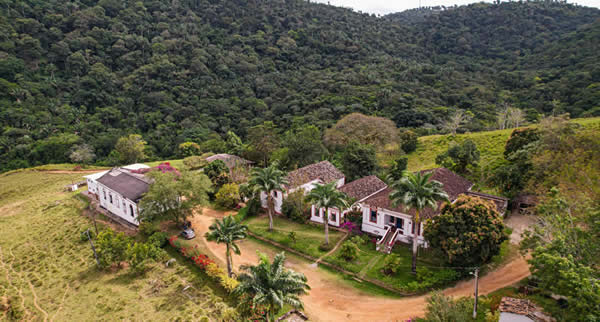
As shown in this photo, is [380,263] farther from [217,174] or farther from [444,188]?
[217,174]

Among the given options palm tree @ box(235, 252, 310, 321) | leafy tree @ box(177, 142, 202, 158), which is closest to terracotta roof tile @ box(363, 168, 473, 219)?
palm tree @ box(235, 252, 310, 321)

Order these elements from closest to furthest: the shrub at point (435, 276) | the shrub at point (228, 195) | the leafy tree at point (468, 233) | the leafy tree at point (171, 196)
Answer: the leafy tree at point (468, 233) < the shrub at point (435, 276) < the leafy tree at point (171, 196) < the shrub at point (228, 195)

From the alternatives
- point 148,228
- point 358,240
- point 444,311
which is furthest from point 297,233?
point 444,311

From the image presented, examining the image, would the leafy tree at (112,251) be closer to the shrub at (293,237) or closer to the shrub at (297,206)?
the shrub at (293,237)

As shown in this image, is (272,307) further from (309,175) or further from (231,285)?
(309,175)

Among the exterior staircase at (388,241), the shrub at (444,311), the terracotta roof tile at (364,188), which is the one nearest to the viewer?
the shrub at (444,311)

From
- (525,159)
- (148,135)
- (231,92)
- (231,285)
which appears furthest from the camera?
(231,92)

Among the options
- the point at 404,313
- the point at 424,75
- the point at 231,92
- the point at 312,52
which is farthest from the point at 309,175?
the point at 312,52

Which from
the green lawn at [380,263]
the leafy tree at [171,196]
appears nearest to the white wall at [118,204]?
the leafy tree at [171,196]

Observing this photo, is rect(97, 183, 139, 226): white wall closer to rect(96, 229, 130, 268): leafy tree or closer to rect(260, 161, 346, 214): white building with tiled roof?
rect(96, 229, 130, 268): leafy tree
